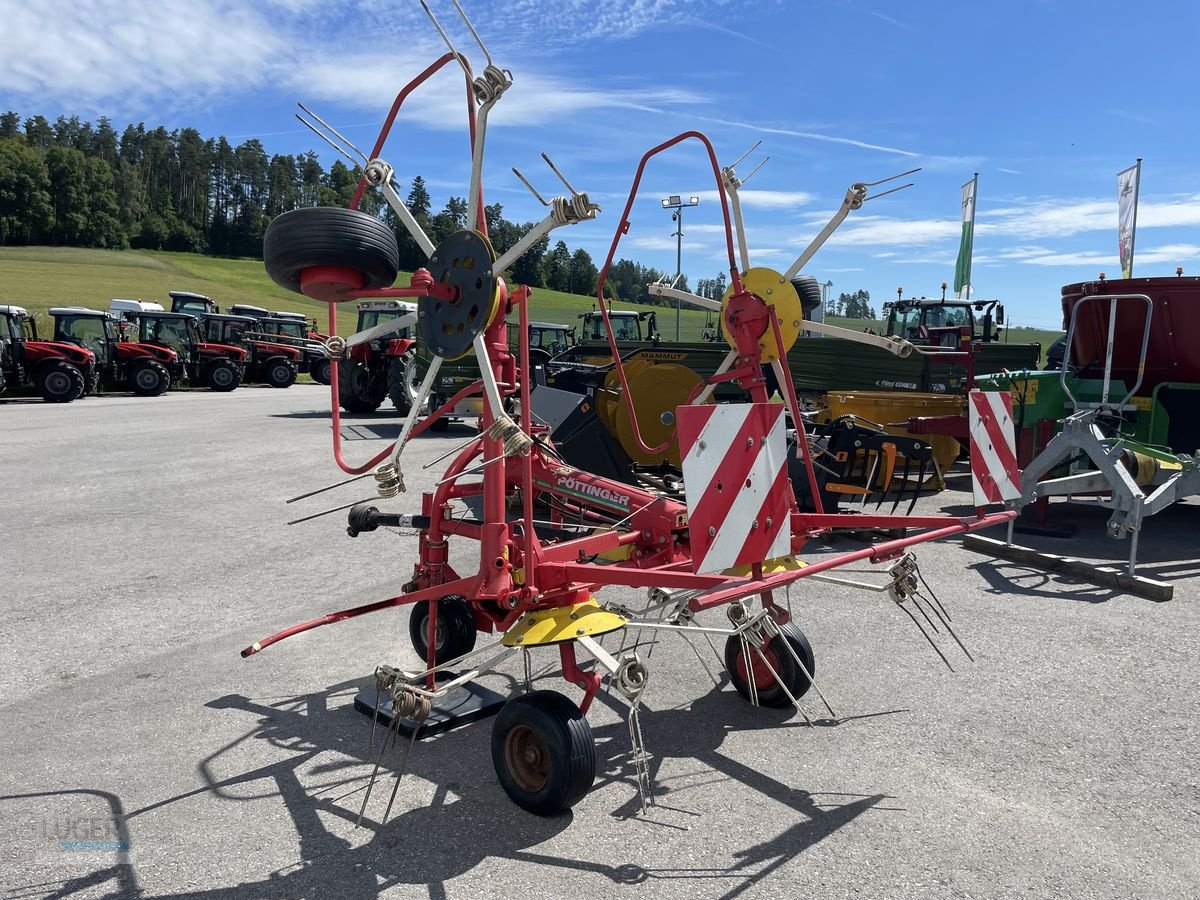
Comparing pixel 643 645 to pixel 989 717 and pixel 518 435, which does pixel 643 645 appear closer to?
pixel 989 717

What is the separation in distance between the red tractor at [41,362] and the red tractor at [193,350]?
4914mm

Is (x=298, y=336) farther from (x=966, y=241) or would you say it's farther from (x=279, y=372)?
(x=966, y=241)

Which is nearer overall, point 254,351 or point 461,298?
point 461,298

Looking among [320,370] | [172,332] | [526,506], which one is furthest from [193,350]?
[526,506]

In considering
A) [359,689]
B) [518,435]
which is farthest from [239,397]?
[518,435]

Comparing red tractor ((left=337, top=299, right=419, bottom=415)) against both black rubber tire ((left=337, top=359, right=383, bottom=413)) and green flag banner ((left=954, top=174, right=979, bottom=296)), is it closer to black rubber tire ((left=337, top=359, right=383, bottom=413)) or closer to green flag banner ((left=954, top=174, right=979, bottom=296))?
black rubber tire ((left=337, top=359, right=383, bottom=413))

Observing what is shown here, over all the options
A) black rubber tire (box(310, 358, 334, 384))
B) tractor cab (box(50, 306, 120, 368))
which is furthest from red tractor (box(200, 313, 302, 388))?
tractor cab (box(50, 306, 120, 368))

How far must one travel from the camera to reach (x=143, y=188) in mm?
105625

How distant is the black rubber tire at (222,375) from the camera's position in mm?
26534

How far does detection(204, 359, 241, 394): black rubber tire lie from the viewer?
1045 inches

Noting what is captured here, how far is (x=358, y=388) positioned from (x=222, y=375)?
9.50m

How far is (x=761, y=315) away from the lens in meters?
4.25

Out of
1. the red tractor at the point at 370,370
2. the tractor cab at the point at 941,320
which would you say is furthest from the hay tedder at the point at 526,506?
the red tractor at the point at 370,370

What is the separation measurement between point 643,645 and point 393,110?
10.1 feet
